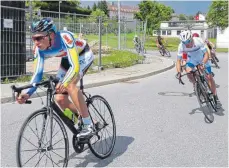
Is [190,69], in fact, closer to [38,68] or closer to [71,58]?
[71,58]

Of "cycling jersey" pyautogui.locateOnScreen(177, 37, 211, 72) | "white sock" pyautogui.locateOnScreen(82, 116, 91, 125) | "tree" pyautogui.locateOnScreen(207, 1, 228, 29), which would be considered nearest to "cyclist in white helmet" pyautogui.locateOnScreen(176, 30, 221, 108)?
"cycling jersey" pyautogui.locateOnScreen(177, 37, 211, 72)

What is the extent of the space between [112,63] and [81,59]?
41.2 feet

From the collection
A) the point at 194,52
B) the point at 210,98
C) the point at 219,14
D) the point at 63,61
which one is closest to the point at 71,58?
the point at 63,61

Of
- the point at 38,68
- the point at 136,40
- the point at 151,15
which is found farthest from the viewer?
the point at 151,15

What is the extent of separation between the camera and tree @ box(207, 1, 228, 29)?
58.4m

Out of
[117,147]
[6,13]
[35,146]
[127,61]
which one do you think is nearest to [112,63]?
[127,61]

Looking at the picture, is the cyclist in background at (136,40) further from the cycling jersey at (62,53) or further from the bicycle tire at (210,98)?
the cycling jersey at (62,53)

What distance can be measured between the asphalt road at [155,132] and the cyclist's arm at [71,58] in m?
1.22

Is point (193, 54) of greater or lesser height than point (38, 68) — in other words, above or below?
above

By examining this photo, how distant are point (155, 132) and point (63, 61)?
2.48 metres

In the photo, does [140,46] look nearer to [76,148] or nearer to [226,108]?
[226,108]

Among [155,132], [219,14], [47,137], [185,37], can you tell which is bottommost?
[155,132]

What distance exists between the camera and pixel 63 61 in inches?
192

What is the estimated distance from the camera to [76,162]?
16.1 feet
